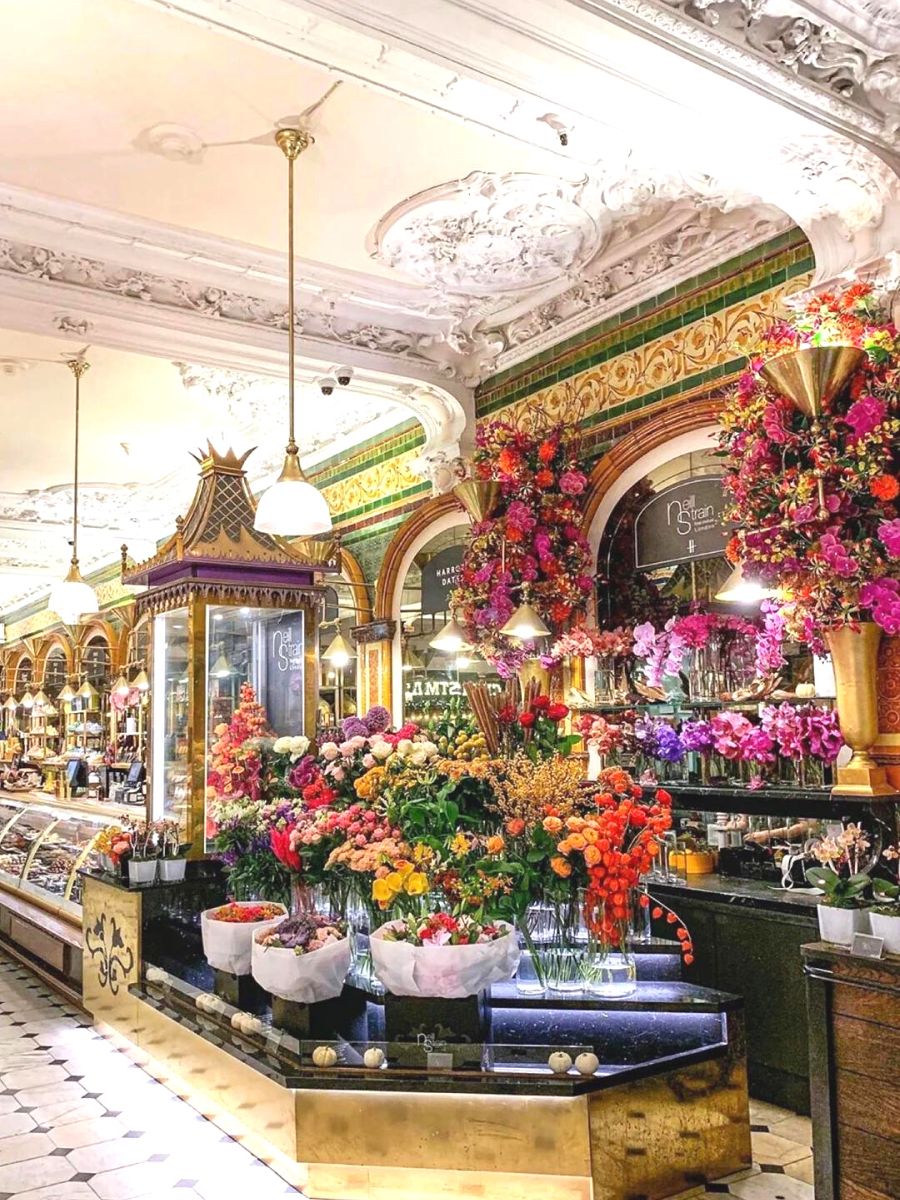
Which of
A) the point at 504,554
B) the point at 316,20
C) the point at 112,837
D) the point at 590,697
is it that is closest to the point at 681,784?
the point at 590,697

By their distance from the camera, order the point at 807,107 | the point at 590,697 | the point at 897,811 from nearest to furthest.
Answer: the point at 807,107 → the point at 897,811 → the point at 590,697

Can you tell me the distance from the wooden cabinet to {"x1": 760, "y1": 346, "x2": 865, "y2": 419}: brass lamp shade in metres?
2.17

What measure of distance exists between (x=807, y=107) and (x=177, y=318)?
3749 millimetres

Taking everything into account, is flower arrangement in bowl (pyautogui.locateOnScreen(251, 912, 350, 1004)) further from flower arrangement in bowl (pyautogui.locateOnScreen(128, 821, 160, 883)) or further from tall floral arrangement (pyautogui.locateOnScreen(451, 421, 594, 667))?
tall floral arrangement (pyautogui.locateOnScreen(451, 421, 594, 667))

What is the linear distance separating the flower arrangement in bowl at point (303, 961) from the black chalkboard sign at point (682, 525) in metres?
3.11

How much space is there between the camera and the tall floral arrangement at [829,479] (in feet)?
13.9

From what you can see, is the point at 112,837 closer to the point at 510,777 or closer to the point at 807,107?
the point at 510,777

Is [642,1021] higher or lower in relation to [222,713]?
lower

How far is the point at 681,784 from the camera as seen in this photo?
557 centimetres

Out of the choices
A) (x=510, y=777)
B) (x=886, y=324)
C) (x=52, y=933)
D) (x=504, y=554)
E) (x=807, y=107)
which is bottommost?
(x=52, y=933)

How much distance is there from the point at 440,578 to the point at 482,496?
1912 millimetres

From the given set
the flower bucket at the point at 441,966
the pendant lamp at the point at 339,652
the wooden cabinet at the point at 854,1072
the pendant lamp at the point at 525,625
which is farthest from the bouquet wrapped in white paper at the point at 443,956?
the pendant lamp at the point at 339,652

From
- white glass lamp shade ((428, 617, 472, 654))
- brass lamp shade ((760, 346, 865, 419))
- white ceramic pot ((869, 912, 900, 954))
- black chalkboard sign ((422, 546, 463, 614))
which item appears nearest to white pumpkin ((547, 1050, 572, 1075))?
white ceramic pot ((869, 912, 900, 954))

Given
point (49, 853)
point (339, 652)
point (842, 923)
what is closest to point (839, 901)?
point (842, 923)
